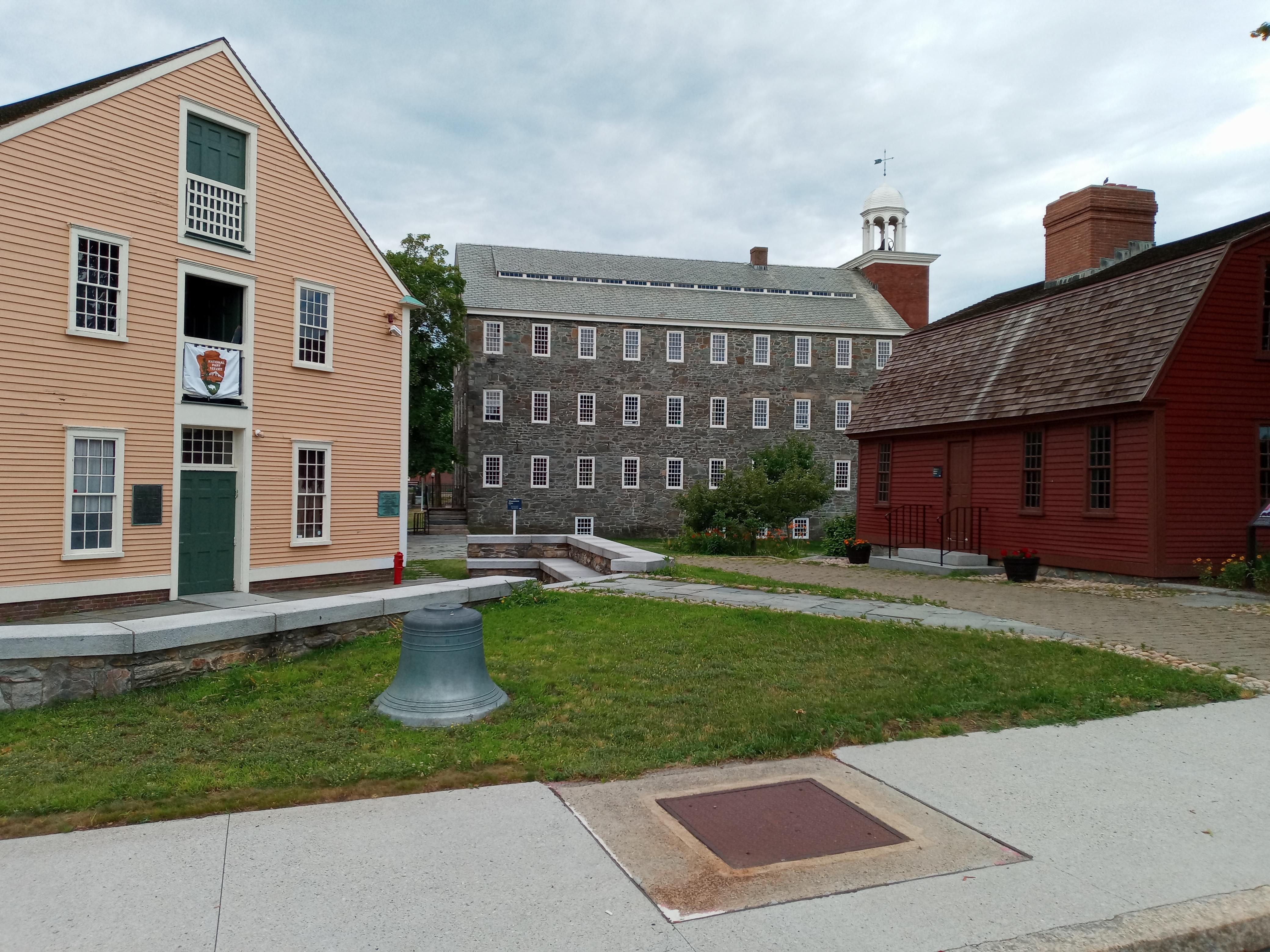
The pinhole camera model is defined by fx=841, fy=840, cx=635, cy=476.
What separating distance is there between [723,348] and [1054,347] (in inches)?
1047

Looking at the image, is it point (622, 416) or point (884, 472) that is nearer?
point (884, 472)

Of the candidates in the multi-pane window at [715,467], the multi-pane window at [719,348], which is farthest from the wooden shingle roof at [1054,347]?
the multi-pane window at [719,348]

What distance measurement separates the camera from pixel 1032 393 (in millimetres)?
18781

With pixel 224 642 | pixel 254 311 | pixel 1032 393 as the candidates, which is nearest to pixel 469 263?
pixel 254 311

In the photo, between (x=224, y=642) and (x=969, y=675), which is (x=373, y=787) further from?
(x=969, y=675)

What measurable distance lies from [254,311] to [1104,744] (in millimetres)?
15719

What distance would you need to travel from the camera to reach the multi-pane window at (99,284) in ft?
44.5

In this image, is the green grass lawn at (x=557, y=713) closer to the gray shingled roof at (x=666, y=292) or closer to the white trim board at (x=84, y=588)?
the white trim board at (x=84, y=588)

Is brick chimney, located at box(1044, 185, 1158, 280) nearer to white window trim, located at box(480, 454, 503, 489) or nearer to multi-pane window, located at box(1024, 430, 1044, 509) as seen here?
multi-pane window, located at box(1024, 430, 1044, 509)

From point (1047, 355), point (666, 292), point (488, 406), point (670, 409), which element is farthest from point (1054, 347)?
point (666, 292)

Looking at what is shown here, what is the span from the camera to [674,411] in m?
44.4

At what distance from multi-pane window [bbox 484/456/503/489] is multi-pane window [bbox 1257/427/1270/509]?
1244 inches

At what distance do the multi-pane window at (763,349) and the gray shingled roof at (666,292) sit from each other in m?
0.86

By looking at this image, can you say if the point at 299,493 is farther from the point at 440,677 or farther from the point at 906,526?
the point at 906,526
